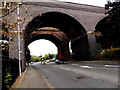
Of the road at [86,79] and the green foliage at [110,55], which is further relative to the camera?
the green foliage at [110,55]

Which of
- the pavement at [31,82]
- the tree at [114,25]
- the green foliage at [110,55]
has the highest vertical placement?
the tree at [114,25]

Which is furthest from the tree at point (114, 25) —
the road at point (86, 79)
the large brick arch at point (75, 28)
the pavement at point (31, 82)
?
the pavement at point (31, 82)

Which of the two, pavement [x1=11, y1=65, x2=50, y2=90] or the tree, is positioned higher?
the tree

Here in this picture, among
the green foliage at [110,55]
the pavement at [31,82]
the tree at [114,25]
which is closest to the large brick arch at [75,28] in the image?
the green foliage at [110,55]

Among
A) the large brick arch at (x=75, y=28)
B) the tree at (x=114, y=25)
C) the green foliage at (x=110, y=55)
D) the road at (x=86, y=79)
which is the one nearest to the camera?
the road at (x=86, y=79)

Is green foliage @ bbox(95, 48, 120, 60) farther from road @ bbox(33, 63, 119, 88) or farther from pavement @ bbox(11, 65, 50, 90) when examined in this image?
pavement @ bbox(11, 65, 50, 90)

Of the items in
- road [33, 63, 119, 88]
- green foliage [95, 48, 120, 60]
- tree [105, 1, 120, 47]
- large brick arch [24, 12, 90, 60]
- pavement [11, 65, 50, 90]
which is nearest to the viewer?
road [33, 63, 119, 88]

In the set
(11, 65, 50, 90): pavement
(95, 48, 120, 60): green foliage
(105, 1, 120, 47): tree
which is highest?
(105, 1, 120, 47): tree

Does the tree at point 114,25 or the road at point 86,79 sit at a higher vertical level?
the tree at point 114,25

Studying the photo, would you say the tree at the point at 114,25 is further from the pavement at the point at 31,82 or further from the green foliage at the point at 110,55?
the pavement at the point at 31,82

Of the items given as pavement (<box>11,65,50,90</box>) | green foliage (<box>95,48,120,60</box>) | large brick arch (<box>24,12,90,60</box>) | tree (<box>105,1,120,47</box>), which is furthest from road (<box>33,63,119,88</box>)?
large brick arch (<box>24,12,90,60</box>)

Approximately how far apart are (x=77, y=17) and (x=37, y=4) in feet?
29.8

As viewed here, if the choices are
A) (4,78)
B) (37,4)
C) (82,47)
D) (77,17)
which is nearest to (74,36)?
(82,47)

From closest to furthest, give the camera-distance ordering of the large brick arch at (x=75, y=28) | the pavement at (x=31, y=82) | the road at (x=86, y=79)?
the road at (x=86, y=79) → the pavement at (x=31, y=82) → the large brick arch at (x=75, y=28)
